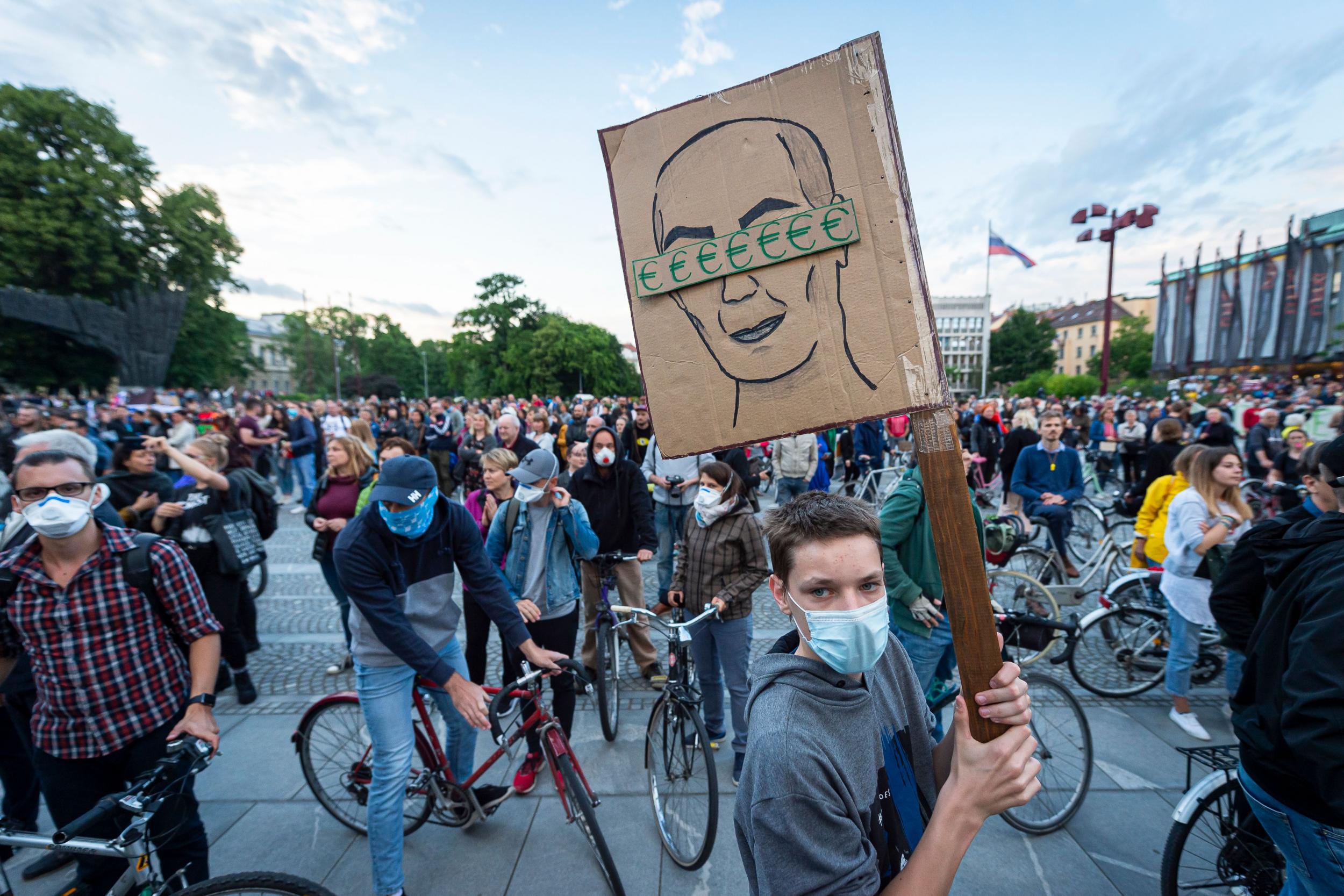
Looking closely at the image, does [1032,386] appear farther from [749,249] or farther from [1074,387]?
[749,249]

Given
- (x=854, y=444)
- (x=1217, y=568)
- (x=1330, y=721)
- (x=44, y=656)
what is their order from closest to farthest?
(x=1330, y=721) < (x=44, y=656) < (x=1217, y=568) < (x=854, y=444)

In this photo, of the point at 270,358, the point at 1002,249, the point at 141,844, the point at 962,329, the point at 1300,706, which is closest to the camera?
the point at 1300,706

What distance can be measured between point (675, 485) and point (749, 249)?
197 inches

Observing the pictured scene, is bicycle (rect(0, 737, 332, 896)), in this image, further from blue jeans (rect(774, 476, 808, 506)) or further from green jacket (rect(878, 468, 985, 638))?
blue jeans (rect(774, 476, 808, 506))

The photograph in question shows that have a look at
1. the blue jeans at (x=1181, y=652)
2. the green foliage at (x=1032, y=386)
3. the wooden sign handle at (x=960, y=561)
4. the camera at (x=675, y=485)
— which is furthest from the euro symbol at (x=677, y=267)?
the green foliage at (x=1032, y=386)

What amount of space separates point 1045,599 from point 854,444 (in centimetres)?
655

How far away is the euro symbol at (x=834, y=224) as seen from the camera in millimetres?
1134

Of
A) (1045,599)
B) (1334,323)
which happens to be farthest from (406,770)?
(1334,323)

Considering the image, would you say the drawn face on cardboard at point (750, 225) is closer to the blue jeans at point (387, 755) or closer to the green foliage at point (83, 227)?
the blue jeans at point (387, 755)

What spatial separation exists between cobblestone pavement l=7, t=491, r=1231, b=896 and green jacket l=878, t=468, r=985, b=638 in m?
1.17

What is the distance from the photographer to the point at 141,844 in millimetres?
1938

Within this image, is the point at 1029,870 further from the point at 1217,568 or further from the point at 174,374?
the point at 174,374

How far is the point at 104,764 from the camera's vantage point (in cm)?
229

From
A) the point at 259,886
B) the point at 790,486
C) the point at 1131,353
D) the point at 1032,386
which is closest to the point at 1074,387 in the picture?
the point at 1032,386
